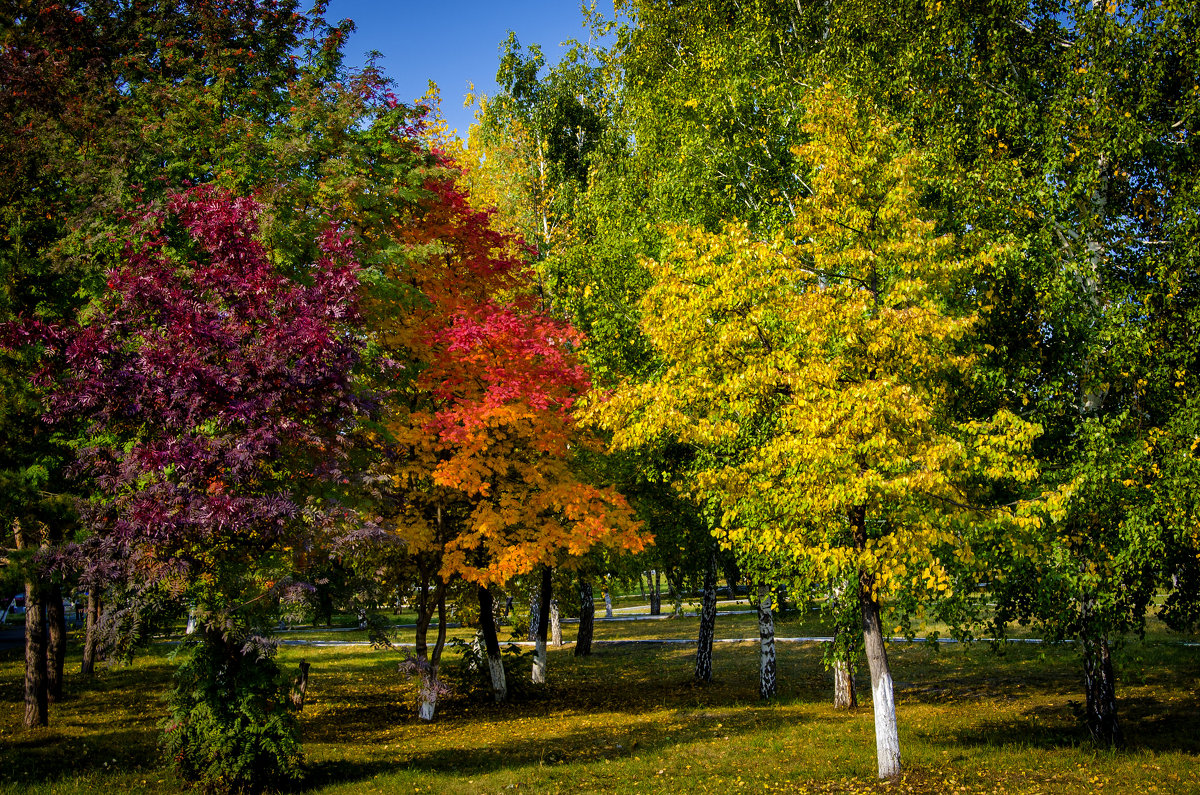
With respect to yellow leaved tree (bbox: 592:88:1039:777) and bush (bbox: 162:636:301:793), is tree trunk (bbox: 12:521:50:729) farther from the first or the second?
yellow leaved tree (bbox: 592:88:1039:777)

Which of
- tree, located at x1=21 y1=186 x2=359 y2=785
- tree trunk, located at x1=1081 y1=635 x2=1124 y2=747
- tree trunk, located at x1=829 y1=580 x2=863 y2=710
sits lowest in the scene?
tree trunk, located at x1=1081 y1=635 x2=1124 y2=747

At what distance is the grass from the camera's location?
38.5ft

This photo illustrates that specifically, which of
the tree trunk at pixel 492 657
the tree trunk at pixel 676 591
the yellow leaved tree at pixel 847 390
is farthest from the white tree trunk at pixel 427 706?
the tree trunk at pixel 676 591

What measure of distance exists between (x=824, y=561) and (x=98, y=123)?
17322 millimetres

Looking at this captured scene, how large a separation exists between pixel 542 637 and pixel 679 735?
8.90 metres

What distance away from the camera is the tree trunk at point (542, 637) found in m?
23.1

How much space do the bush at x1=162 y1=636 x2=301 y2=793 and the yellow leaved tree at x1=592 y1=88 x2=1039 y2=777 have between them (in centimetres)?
708

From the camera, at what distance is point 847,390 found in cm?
1109

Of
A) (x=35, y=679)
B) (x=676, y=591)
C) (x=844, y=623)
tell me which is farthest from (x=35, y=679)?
(x=676, y=591)

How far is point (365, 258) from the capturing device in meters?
15.6

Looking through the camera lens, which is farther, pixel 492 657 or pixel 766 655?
pixel 492 657

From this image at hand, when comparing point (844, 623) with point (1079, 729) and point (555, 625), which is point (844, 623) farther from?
point (555, 625)

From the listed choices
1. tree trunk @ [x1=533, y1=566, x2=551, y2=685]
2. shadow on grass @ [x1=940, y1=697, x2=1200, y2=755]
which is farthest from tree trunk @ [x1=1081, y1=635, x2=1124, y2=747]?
tree trunk @ [x1=533, y1=566, x2=551, y2=685]

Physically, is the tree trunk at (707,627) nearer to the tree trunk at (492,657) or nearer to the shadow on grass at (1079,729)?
the tree trunk at (492,657)
